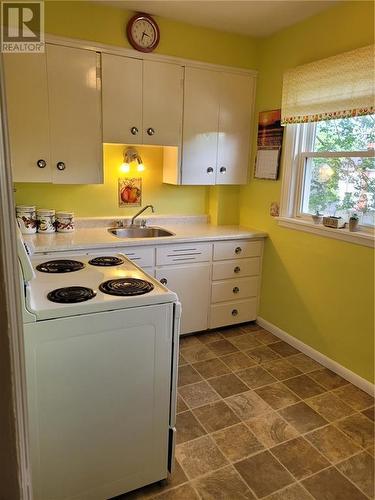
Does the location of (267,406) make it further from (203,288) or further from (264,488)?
(203,288)

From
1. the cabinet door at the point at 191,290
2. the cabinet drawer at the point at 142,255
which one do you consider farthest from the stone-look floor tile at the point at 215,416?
the cabinet drawer at the point at 142,255

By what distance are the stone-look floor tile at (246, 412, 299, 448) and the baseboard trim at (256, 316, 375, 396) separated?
0.71m

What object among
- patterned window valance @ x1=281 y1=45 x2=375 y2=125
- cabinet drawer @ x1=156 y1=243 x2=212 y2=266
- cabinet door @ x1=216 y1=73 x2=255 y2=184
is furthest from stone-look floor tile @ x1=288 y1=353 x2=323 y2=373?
patterned window valance @ x1=281 y1=45 x2=375 y2=125

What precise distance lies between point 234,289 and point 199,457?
1.64 metres

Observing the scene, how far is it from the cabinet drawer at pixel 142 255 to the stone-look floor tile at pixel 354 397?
1.62 meters

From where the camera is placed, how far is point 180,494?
5.54 ft

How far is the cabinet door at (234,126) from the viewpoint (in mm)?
3184

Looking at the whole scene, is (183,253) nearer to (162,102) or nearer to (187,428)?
(162,102)

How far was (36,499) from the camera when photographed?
1.44m

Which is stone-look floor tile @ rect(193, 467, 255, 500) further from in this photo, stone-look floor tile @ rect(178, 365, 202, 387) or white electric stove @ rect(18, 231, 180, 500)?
stone-look floor tile @ rect(178, 365, 202, 387)

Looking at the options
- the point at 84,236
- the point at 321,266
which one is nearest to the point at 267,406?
the point at 321,266

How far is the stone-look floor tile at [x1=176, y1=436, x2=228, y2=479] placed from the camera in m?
1.83

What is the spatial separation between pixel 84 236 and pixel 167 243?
652 mm

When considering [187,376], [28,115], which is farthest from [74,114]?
[187,376]
